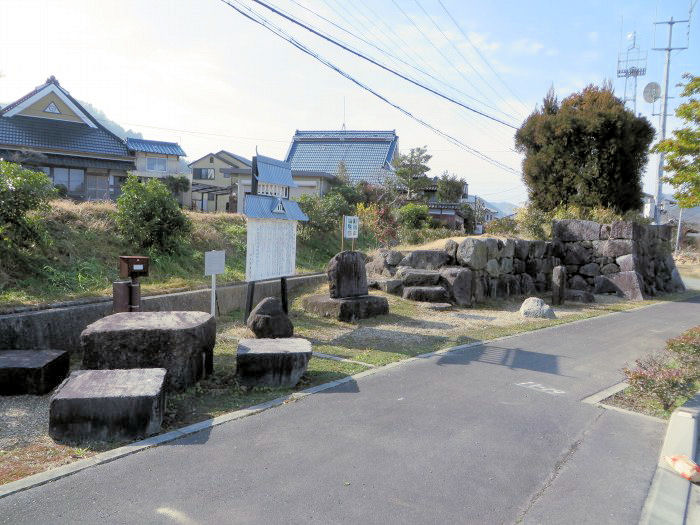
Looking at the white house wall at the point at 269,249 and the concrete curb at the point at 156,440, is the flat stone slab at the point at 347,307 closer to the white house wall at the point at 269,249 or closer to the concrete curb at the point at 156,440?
the white house wall at the point at 269,249

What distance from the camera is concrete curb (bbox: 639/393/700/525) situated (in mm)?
3619

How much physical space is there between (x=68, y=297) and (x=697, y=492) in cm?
786

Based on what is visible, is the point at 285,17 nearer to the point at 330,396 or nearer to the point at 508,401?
the point at 330,396

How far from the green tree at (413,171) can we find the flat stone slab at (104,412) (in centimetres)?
2705

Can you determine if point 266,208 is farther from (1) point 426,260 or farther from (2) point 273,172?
(1) point 426,260

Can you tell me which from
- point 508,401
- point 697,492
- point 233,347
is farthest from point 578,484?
point 233,347

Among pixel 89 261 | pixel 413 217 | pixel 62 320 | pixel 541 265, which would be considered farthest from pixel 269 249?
pixel 413 217

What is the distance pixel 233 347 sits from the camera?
790 cm

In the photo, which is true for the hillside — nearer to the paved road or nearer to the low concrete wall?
the low concrete wall

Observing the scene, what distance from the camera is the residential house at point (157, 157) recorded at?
30150 millimetres

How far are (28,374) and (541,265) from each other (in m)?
16.2

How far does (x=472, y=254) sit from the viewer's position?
14500 mm

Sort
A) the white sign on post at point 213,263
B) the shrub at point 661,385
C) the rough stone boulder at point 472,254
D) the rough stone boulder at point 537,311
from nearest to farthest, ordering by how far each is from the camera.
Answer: the shrub at point 661,385 < the white sign on post at point 213,263 < the rough stone boulder at point 537,311 < the rough stone boulder at point 472,254

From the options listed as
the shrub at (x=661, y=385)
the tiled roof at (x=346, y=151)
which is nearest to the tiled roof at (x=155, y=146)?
the tiled roof at (x=346, y=151)
